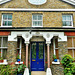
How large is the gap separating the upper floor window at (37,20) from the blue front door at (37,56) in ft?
6.04

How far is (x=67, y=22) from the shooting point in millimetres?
9750

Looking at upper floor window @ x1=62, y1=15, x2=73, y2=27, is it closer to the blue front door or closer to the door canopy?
the door canopy

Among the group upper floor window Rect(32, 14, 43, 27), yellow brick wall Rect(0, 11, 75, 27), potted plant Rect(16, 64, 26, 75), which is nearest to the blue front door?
potted plant Rect(16, 64, 26, 75)

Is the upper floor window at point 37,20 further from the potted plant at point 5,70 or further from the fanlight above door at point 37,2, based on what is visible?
the potted plant at point 5,70

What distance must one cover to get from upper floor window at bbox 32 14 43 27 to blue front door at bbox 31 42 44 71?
1.84 meters

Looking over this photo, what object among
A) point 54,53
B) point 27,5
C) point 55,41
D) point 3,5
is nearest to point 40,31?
point 55,41

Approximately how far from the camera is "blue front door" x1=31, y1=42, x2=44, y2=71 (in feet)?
30.9

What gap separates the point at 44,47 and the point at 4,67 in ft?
13.0

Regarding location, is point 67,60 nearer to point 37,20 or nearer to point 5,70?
point 37,20

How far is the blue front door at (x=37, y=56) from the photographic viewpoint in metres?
9.42

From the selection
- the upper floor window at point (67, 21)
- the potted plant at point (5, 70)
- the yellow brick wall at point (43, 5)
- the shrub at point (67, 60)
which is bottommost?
the potted plant at point (5, 70)

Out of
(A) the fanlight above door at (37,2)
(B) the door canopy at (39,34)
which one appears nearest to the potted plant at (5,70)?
(B) the door canopy at (39,34)

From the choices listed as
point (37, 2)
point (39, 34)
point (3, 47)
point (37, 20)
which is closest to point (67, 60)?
point (39, 34)

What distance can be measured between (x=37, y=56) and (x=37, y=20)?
344cm
